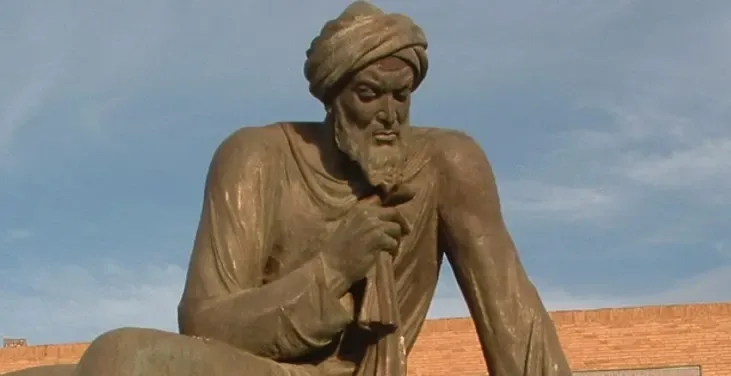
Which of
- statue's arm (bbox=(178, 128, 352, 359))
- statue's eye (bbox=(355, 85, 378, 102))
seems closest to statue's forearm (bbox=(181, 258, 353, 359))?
statue's arm (bbox=(178, 128, 352, 359))

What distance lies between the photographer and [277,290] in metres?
4.85

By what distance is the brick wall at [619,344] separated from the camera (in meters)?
23.2

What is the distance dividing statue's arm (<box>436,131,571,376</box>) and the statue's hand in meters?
0.44

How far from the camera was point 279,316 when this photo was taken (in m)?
4.81

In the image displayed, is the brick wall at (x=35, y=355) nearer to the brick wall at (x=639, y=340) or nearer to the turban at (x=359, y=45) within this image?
the brick wall at (x=639, y=340)

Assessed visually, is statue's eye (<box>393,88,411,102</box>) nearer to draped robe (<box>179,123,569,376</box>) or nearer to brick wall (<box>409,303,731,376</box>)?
draped robe (<box>179,123,569,376</box>)

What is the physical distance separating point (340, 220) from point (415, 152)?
437 mm

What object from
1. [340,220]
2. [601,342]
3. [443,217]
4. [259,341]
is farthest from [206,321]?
[601,342]

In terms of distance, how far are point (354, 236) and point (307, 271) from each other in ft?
0.69

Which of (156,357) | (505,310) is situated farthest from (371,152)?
(156,357)

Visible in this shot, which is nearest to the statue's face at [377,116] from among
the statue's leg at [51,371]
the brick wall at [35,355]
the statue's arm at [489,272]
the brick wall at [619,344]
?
the statue's arm at [489,272]

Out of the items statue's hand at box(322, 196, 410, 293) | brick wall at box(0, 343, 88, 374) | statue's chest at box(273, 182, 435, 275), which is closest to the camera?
statue's hand at box(322, 196, 410, 293)

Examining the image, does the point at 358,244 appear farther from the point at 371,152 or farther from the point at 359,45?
the point at 359,45

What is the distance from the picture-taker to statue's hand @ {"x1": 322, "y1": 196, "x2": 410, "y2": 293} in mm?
4941
